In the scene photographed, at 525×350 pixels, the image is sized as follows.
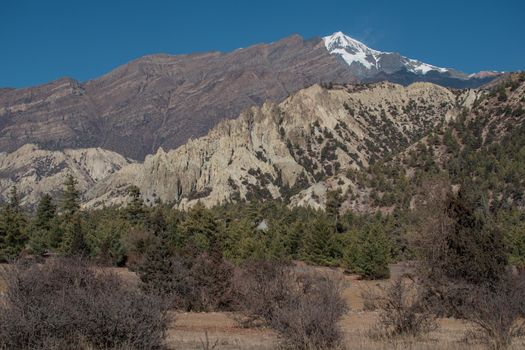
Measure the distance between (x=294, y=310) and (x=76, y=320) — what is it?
476cm

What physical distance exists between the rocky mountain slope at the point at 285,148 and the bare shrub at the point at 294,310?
121252mm

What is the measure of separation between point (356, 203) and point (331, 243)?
3349cm

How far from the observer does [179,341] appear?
16.7 m

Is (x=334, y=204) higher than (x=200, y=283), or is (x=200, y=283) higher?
(x=334, y=204)

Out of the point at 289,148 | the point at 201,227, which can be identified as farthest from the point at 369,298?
the point at 289,148

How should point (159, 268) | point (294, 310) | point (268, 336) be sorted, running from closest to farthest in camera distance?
point (294, 310), point (268, 336), point (159, 268)

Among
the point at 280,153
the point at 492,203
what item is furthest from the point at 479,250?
the point at 280,153

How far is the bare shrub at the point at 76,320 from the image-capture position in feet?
36.7

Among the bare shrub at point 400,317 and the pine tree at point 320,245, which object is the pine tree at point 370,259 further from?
the bare shrub at point 400,317

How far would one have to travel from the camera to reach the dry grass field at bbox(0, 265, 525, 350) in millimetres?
13781

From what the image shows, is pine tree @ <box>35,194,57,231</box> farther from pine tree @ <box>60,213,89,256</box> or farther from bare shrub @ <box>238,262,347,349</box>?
bare shrub @ <box>238,262,347,349</box>

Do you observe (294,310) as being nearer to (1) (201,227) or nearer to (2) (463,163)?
(1) (201,227)

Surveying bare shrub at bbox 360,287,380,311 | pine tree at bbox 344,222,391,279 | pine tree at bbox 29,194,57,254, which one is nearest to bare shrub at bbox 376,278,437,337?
bare shrub at bbox 360,287,380,311

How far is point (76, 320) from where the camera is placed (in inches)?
464
